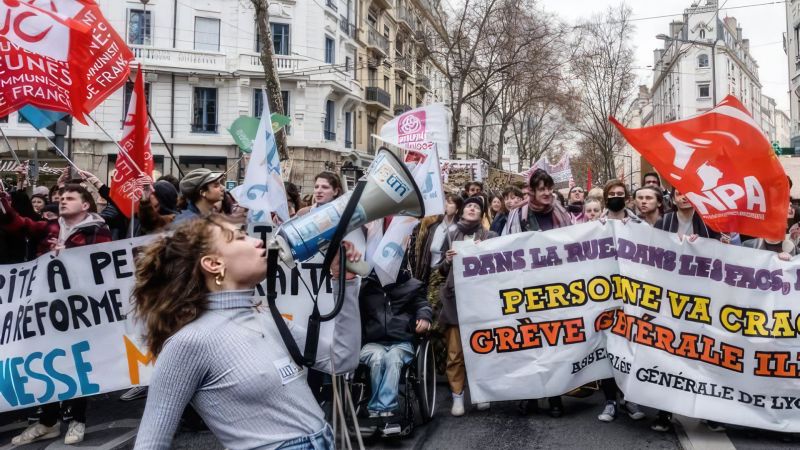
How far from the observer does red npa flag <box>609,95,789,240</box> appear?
4.36 meters

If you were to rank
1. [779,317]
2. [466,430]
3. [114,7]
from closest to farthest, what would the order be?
[779,317], [466,430], [114,7]

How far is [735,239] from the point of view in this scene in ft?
17.7

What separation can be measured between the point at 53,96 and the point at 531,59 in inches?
766

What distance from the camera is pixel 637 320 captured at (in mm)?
4738

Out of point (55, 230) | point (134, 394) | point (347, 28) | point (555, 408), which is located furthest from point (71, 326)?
point (347, 28)

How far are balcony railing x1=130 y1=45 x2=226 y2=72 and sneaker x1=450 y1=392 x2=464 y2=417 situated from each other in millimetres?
25145

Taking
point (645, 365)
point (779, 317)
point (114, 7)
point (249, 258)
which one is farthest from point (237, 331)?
point (114, 7)

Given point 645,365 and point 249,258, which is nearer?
point 249,258

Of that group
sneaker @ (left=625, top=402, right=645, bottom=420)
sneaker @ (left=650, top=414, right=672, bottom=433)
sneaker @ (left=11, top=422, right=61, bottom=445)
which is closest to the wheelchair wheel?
sneaker @ (left=625, top=402, right=645, bottom=420)

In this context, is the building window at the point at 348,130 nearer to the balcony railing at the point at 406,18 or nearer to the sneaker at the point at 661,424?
the balcony railing at the point at 406,18

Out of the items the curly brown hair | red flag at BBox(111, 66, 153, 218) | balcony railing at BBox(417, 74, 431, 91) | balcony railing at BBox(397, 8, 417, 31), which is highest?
balcony railing at BBox(397, 8, 417, 31)

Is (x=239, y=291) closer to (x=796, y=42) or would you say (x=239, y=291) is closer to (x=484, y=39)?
(x=484, y=39)

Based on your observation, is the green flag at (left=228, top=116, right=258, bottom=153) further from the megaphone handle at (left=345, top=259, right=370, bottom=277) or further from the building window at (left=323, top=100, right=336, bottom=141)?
the building window at (left=323, top=100, right=336, bottom=141)

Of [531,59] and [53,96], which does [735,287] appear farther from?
[531,59]
